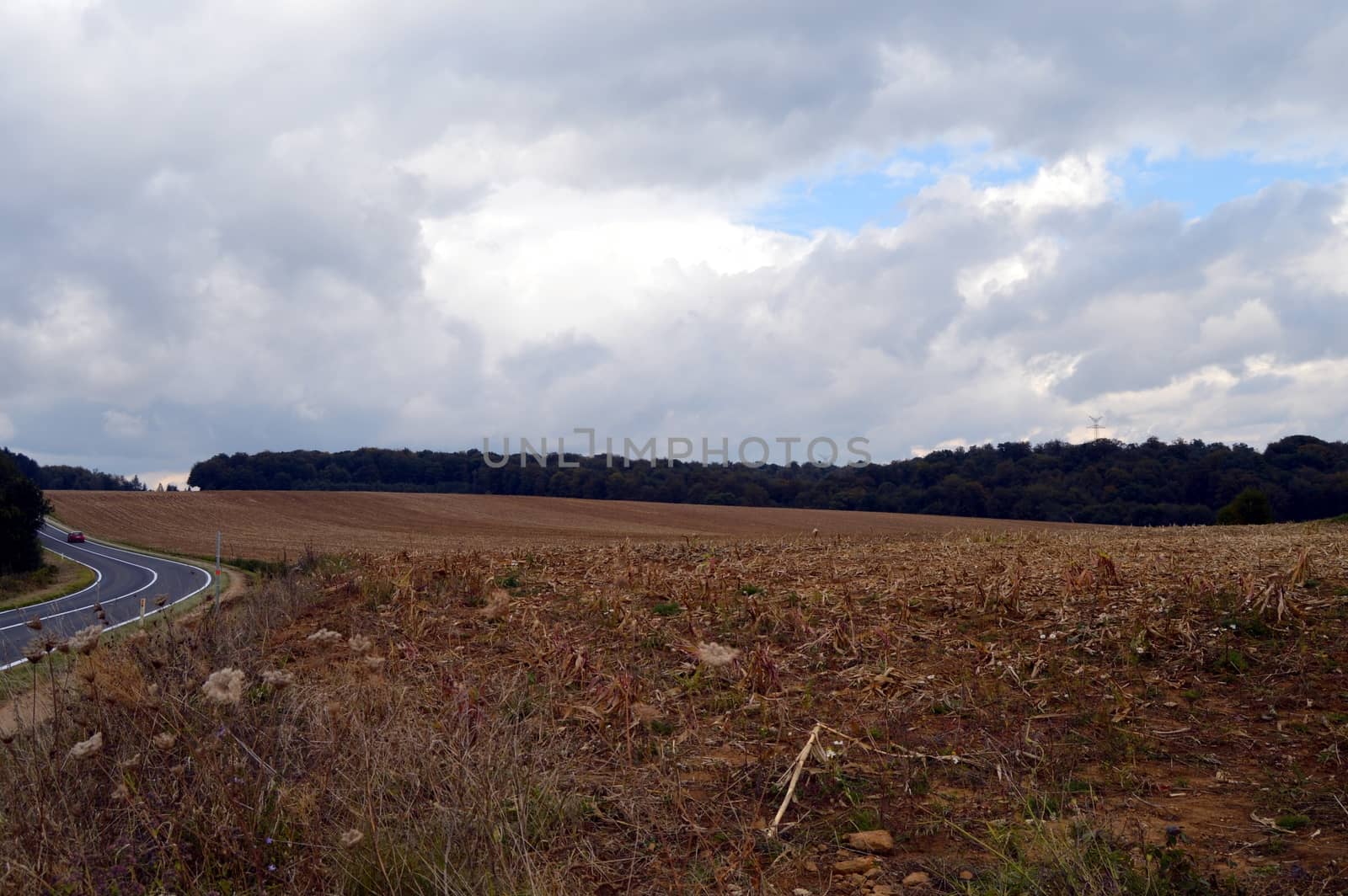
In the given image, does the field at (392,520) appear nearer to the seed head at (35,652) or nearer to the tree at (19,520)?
the tree at (19,520)

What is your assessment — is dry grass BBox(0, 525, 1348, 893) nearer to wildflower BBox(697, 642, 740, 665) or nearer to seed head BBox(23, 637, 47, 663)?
wildflower BBox(697, 642, 740, 665)

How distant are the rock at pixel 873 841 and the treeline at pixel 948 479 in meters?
40.6

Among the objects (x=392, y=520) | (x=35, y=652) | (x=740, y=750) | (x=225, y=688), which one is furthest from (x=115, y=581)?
(x=740, y=750)

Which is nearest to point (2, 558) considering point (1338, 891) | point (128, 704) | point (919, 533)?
point (919, 533)

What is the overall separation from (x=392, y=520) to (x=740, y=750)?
46.1 meters

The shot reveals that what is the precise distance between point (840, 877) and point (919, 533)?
15613 millimetres

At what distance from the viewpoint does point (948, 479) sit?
64.1 m

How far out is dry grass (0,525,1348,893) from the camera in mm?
3781

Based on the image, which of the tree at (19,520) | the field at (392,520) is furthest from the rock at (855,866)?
the tree at (19,520)

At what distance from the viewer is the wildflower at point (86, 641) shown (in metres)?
4.65

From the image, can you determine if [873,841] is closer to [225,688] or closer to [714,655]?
[714,655]

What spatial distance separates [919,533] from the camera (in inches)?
739

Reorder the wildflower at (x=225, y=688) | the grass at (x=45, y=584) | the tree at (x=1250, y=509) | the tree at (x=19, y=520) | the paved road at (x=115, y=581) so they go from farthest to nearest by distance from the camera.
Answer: the tree at (x=1250, y=509)
the tree at (x=19, y=520)
the grass at (x=45, y=584)
the paved road at (x=115, y=581)
the wildflower at (x=225, y=688)

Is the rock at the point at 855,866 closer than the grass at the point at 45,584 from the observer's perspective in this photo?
Yes
